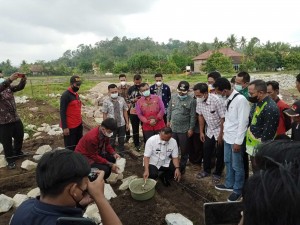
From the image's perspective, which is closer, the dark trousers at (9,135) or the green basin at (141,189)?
the green basin at (141,189)

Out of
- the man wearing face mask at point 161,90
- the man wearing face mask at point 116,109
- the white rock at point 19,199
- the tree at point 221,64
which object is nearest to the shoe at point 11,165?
the white rock at point 19,199

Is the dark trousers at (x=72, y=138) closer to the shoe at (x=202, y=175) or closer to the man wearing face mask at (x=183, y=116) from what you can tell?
the man wearing face mask at (x=183, y=116)

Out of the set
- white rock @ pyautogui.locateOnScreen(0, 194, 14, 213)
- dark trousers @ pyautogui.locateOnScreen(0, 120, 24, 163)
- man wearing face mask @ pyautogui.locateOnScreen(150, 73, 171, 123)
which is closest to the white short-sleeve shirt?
man wearing face mask @ pyautogui.locateOnScreen(150, 73, 171, 123)

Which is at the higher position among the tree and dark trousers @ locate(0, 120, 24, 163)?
the tree

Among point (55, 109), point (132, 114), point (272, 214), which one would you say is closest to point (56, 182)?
point (272, 214)

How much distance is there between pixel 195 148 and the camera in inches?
224

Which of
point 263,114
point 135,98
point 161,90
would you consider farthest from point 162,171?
point 135,98

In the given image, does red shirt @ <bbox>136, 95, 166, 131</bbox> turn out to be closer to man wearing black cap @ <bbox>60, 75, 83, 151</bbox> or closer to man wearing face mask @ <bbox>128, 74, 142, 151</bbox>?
man wearing face mask @ <bbox>128, 74, 142, 151</bbox>

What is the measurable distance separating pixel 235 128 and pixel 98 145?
2247mm

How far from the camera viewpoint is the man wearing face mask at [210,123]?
4805 millimetres

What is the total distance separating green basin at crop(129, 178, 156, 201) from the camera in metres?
4.27

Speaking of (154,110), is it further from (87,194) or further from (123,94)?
(87,194)

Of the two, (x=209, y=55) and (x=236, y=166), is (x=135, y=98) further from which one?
(x=209, y=55)

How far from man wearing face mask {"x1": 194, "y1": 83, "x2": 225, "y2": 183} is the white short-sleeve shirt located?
662 mm
